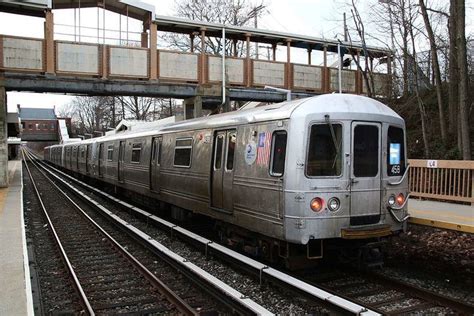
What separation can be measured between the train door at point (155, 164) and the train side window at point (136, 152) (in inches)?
61.6

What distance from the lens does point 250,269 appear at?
300 inches

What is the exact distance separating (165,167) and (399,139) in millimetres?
6722

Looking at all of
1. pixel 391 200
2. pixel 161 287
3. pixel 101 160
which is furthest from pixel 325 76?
pixel 161 287

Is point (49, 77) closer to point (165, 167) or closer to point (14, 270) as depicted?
point (165, 167)

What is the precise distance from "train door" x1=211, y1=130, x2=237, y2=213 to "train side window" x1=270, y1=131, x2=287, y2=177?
146 cm

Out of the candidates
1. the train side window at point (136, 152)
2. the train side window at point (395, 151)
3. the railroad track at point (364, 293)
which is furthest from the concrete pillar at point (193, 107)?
the train side window at point (395, 151)

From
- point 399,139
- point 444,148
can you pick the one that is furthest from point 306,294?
point 444,148

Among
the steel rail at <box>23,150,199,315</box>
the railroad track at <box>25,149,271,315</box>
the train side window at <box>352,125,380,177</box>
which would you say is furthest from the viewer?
the train side window at <box>352,125,380,177</box>

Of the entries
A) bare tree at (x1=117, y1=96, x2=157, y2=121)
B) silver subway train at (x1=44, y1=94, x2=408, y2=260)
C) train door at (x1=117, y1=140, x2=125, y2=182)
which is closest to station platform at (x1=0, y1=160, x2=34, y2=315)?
silver subway train at (x1=44, y1=94, x2=408, y2=260)

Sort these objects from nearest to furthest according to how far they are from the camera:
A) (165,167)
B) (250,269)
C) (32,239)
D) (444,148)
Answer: (250,269)
(32,239)
(165,167)
(444,148)

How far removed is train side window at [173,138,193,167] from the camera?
10816mm

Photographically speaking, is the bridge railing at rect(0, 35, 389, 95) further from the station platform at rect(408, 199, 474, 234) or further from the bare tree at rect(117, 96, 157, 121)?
the bare tree at rect(117, 96, 157, 121)

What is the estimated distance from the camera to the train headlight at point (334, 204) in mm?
6830

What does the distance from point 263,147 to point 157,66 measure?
44.0 feet
